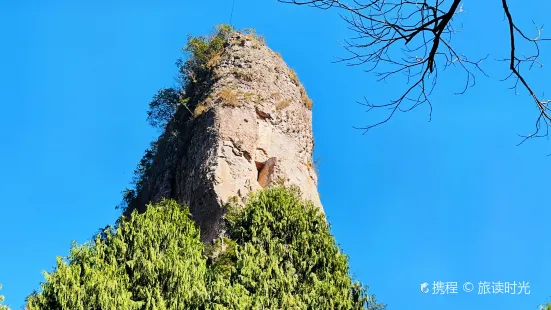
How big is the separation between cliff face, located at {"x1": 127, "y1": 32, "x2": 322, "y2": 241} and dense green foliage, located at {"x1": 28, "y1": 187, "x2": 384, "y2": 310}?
5.35 ft

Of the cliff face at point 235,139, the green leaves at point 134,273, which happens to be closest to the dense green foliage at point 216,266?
the green leaves at point 134,273

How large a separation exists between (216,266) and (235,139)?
6.32 metres

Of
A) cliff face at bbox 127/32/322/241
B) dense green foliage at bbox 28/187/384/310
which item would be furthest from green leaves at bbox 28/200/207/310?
cliff face at bbox 127/32/322/241

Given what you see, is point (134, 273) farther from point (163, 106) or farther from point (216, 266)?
point (163, 106)

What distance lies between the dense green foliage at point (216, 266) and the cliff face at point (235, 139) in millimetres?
1630

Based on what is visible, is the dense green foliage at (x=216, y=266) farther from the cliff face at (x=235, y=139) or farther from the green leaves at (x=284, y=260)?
the cliff face at (x=235, y=139)

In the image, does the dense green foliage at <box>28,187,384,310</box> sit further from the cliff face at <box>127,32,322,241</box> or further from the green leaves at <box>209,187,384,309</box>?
the cliff face at <box>127,32,322,241</box>

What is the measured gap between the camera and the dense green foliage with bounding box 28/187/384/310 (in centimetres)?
1319

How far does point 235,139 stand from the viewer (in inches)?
832

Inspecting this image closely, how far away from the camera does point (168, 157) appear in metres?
24.4

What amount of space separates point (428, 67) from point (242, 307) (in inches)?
394

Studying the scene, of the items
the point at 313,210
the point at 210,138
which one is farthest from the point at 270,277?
the point at 210,138

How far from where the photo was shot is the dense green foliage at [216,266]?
43.3 feet

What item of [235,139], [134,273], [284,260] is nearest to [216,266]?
[284,260]
